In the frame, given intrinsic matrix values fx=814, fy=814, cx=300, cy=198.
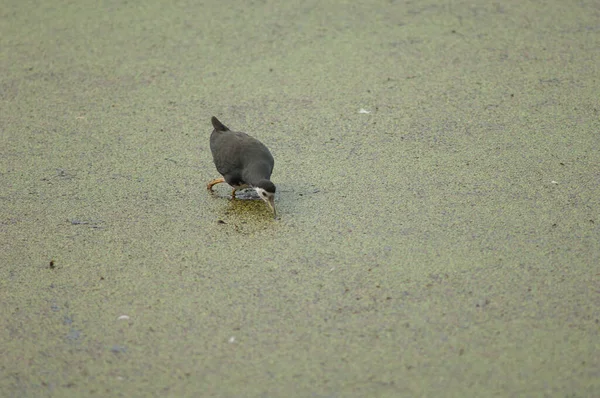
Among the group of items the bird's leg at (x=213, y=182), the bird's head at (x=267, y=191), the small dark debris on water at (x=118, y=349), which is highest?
the bird's head at (x=267, y=191)

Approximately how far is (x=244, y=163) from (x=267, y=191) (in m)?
0.20

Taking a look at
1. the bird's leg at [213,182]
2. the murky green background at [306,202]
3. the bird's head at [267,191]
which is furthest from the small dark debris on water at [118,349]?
the bird's leg at [213,182]

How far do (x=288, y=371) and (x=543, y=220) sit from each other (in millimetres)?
1431

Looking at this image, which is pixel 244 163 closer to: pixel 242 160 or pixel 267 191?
pixel 242 160

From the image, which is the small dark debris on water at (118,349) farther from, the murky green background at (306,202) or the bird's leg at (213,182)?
the bird's leg at (213,182)

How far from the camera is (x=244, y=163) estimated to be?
11.9 ft

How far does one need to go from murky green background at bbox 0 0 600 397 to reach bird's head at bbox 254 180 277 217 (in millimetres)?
78

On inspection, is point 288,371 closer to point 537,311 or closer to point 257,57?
point 537,311

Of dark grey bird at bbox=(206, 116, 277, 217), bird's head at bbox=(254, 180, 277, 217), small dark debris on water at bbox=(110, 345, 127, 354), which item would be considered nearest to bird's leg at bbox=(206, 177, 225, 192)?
dark grey bird at bbox=(206, 116, 277, 217)

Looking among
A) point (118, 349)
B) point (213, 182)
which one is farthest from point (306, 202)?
point (118, 349)

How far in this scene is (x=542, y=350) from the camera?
2.71 meters

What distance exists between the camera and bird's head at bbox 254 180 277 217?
3.48 meters

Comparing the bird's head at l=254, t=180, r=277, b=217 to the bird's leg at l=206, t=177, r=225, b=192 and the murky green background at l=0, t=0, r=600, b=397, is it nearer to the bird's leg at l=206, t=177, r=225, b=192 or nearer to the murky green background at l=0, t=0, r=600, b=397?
the murky green background at l=0, t=0, r=600, b=397

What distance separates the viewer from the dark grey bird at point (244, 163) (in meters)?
3.54
